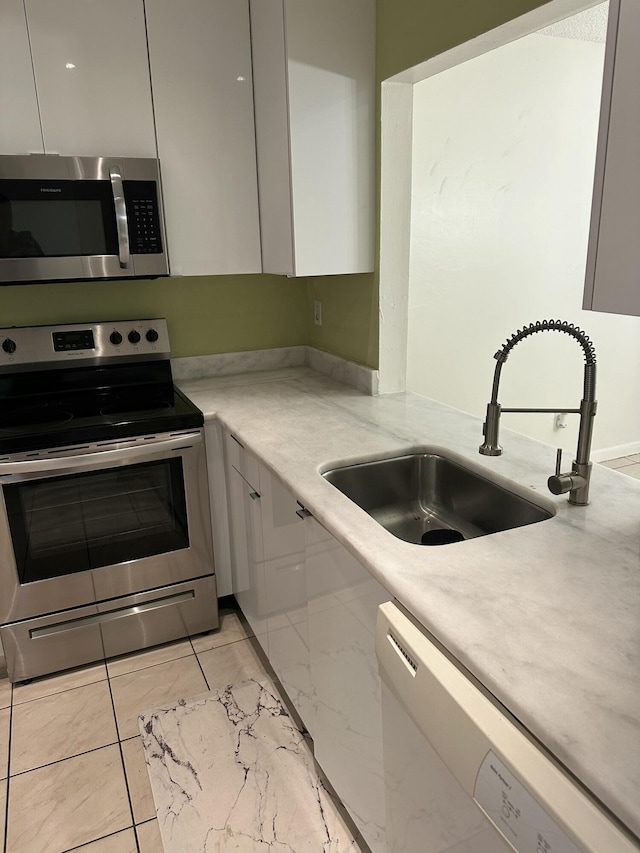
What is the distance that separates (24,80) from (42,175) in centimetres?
30

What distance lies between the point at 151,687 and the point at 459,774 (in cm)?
157

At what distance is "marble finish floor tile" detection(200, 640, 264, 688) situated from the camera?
7.22ft

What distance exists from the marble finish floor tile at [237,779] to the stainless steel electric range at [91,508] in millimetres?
393

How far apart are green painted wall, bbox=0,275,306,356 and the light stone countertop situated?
95 centimetres

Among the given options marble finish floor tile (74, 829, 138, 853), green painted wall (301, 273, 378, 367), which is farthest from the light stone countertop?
marble finish floor tile (74, 829, 138, 853)

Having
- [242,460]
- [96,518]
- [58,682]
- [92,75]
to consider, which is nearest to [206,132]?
[92,75]

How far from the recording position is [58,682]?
222 cm

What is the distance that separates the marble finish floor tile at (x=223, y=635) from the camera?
2.39 m

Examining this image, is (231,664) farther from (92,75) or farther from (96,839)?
(92,75)

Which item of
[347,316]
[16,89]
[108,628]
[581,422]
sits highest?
[16,89]

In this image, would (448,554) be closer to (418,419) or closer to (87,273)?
(418,419)

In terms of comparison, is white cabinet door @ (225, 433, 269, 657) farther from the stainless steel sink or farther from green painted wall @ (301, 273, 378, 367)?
green painted wall @ (301, 273, 378, 367)

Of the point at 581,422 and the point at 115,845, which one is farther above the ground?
the point at 581,422

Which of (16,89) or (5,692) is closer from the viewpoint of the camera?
(16,89)
